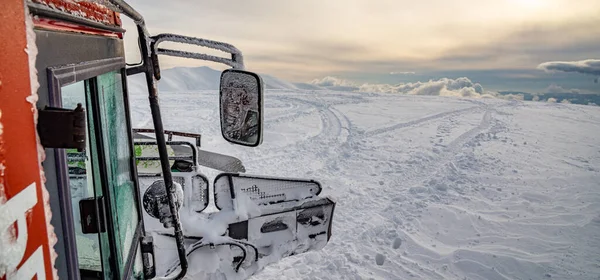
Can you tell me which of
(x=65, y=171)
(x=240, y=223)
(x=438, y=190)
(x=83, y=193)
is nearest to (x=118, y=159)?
(x=83, y=193)

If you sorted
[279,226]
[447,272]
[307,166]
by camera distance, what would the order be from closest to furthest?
[279,226] → [447,272] → [307,166]

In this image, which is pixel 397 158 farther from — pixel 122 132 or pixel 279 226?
pixel 122 132

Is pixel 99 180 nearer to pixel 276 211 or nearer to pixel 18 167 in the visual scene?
pixel 18 167

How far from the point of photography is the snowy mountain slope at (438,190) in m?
4.64

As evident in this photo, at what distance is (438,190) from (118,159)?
676cm

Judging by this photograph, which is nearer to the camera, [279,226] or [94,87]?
[94,87]

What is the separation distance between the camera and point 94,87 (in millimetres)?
1288

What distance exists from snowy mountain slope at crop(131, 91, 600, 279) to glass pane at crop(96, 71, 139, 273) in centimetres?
267

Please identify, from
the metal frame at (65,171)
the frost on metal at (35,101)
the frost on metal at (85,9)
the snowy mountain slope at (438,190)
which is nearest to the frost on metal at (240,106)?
the frost on metal at (85,9)

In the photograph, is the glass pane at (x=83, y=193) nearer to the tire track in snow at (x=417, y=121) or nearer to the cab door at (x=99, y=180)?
the cab door at (x=99, y=180)

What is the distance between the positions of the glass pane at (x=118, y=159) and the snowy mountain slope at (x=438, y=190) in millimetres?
2674

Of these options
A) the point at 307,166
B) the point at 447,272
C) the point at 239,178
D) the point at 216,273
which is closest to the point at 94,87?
the point at 239,178

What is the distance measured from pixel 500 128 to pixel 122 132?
15960 millimetres

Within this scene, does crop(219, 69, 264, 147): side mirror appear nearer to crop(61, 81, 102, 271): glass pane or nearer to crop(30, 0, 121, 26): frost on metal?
crop(30, 0, 121, 26): frost on metal
